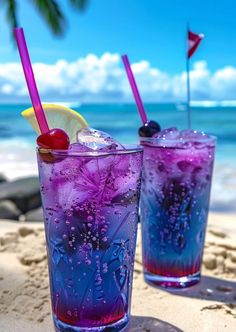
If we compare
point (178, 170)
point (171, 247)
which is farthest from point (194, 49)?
point (171, 247)

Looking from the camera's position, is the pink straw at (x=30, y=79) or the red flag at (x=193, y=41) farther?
the red flag at (x=193, y=41)

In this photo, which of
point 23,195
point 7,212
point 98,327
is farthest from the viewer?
point 23,195

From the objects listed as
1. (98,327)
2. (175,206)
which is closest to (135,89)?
(175,206)

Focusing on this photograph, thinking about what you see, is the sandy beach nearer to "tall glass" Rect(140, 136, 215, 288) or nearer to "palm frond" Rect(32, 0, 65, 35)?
"tall glass" Rect(140, 136, 215, 288)

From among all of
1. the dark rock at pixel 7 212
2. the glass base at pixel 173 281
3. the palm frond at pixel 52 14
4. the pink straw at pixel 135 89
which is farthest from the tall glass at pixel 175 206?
the palm frond at pixel 52 14

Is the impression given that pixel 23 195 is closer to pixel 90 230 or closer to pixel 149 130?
pixel 149 130

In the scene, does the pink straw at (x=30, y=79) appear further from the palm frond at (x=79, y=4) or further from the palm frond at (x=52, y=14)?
the palm frond at (x=52, y=14)

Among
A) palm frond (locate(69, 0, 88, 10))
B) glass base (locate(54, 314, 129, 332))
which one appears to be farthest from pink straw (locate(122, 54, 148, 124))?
palm frond (locate(69, 0, 88, 10))
